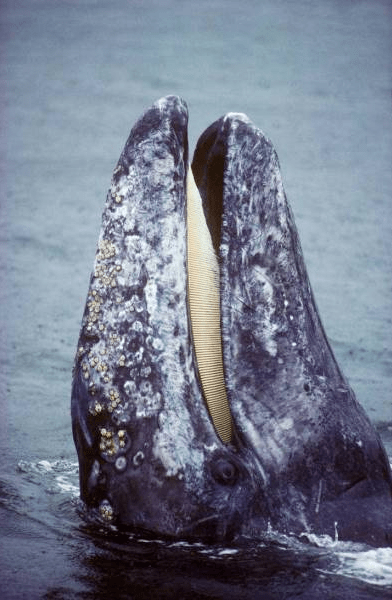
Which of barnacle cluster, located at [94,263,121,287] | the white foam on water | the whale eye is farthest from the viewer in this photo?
barnacle cluster, located at [94,263,121,287]

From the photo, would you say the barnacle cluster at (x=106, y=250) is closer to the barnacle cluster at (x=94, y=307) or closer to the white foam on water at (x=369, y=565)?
the barnacle cluster at (x=94, y=307)

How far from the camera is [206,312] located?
346cm

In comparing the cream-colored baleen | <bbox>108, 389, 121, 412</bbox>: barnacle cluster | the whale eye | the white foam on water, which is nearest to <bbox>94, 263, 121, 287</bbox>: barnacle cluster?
the cream-colored baleen

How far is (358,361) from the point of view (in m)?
6.63

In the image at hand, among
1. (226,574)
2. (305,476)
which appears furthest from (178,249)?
(226,574)

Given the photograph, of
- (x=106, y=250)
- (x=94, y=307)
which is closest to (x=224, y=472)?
(x=94, y=307)

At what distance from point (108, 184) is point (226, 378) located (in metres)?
7.19

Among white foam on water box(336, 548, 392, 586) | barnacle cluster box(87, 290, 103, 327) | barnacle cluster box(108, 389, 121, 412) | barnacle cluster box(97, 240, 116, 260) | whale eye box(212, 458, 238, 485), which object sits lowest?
white foam on water box(336, 548, 392, 586)

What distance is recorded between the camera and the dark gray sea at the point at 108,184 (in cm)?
301

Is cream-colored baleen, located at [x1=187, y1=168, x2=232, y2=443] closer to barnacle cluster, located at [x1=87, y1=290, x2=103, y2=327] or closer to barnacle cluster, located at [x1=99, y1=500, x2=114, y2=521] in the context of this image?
barnacle cluster, located at [x1=87, y1=290, x2=103, y2=327]

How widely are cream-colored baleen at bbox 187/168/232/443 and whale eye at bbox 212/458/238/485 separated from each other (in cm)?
17

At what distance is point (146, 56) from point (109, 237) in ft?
34.8

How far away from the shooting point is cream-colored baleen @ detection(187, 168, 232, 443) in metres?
3.40

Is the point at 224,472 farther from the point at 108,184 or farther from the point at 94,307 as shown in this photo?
the point at 108,184
